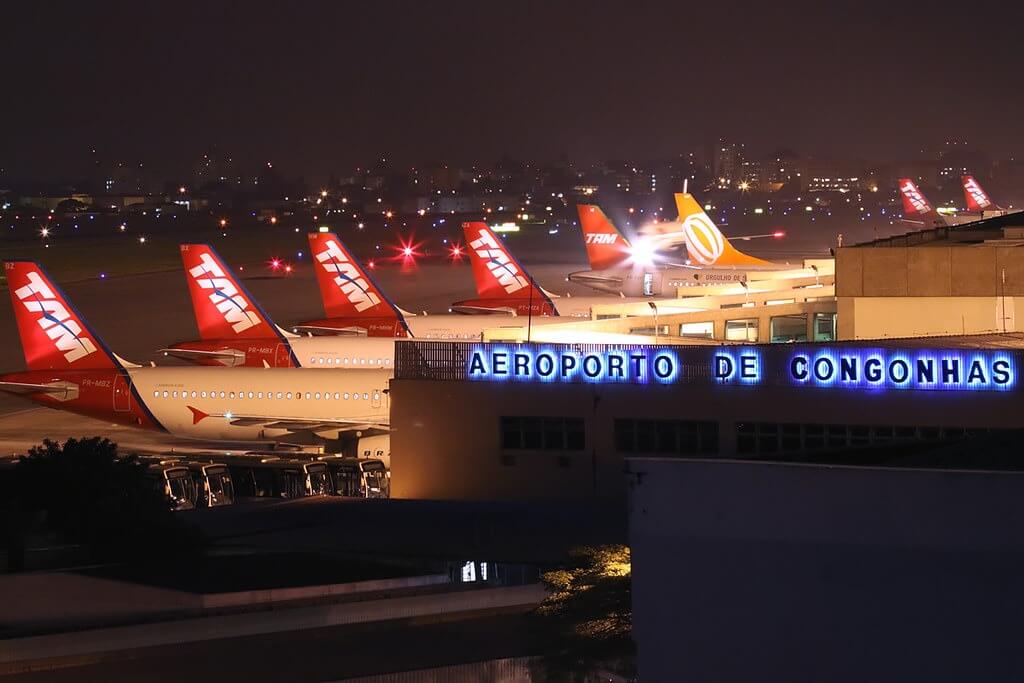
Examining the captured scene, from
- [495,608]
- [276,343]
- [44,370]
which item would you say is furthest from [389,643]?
[276,343]

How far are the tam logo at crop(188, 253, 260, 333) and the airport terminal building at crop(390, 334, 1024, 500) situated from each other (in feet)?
76.7

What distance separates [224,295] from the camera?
64.1 meters

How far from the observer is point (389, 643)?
85.0ft

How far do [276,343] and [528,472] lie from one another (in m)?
24.4

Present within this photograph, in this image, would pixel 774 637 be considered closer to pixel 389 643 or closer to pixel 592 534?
pixel 389 643

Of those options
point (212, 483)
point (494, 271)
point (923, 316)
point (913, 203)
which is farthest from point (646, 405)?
point (913, 203)

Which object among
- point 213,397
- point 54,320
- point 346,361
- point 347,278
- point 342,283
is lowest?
point 213,397

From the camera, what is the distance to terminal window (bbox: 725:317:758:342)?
2486 inches

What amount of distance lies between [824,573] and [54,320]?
1560 inches

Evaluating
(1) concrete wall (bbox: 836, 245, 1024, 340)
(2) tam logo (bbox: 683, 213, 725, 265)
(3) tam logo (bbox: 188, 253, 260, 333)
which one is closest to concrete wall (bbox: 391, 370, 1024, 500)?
(1) concrete wall (bbox: 836, 245, 1024, 340)

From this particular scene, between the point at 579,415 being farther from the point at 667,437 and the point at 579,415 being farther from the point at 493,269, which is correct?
the point at 493,269

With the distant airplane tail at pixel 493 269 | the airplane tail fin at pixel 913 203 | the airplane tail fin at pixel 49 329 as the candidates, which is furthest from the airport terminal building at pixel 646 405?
the airplane tail fin at pixel 913 203

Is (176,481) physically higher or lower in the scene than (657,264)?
lower

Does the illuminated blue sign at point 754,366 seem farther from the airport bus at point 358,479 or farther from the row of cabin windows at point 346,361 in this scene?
the row of cabin windows at point 346,361
